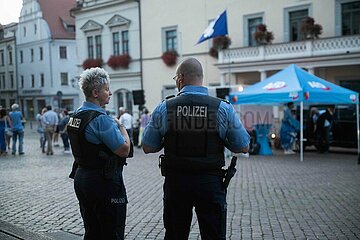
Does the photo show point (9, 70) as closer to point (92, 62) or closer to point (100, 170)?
point (92, 62)

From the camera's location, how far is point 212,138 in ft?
10.8

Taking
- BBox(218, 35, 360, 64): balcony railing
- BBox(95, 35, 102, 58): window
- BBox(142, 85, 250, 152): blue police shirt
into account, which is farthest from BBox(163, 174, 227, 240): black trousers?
BBox(95, 35, 102, 58): window

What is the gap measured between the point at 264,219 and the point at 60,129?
39.7 ft

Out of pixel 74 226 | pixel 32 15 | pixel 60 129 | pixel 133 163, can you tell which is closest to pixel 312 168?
pixel 133 163

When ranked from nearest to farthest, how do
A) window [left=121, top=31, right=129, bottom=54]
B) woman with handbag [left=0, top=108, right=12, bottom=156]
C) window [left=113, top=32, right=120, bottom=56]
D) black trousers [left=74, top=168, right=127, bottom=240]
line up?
black trousers [left=74, top=168, right=127, bottom=240] → woman with handbag [left=0, top=108, right=12, bottom=156] → window [left=121, top=31, right=129, bottom=54] → window [left=113, top=32, right=120, bottom=56]

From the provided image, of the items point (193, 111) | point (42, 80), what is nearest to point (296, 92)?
point (193, 111)

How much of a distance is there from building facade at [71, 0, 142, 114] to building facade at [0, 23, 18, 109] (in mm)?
27527

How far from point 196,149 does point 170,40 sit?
2592cm

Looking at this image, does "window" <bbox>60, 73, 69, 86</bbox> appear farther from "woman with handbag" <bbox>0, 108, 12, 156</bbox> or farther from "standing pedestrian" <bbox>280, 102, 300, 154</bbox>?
"standing pedestrian" <bbox>280, 102, 300, 154</bbox>

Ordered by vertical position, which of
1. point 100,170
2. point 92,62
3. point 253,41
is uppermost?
point 253,41

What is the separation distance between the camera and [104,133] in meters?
3.33

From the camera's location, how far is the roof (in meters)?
52.9

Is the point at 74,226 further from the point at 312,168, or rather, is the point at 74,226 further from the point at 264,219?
the point at 312,168

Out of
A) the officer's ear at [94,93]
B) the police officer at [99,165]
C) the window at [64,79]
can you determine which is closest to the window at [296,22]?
the officer's ear at [94,93]
